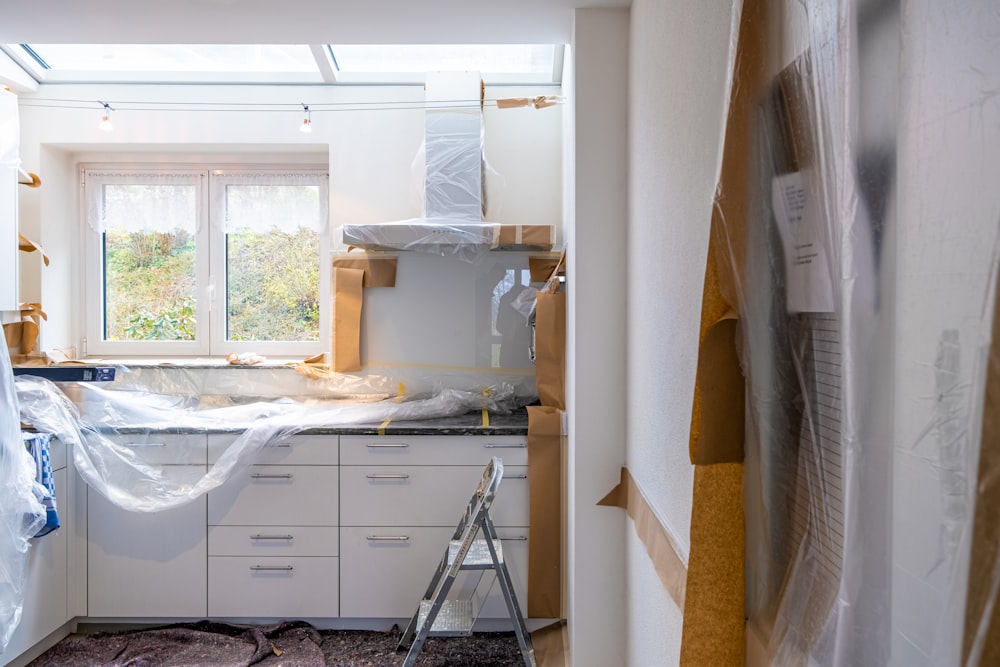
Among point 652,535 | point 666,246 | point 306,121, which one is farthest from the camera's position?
point 306,121

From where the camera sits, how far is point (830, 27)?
22.4 inches

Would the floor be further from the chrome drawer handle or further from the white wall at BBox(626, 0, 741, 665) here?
the white wall at BBox(626, 0, 741, 665)

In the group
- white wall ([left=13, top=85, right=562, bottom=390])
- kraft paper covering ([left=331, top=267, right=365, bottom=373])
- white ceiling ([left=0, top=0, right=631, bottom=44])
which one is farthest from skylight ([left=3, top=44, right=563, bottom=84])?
kraft paper covering ([left=331, top=267, right=365, bottom=373])

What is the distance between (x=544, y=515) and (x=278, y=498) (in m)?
1.06

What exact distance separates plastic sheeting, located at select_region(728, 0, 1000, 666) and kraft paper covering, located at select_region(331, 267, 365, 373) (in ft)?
7.96

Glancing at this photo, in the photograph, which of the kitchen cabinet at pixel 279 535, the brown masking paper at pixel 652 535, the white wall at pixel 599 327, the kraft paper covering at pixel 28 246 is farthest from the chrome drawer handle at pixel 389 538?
the kraft paper covering at pixel 28 246

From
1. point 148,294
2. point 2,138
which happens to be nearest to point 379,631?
point 148,294

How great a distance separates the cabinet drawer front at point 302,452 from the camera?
8.18ft

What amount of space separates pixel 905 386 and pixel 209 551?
8.58 ft

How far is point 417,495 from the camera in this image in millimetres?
2512

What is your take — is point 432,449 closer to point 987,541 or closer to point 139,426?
point 139,426

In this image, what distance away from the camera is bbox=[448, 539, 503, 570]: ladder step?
6.98 feet

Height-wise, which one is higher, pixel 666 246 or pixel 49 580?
pixel 666 246

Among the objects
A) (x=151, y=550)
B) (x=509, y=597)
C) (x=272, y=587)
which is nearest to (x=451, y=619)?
(x=509, y=597)
